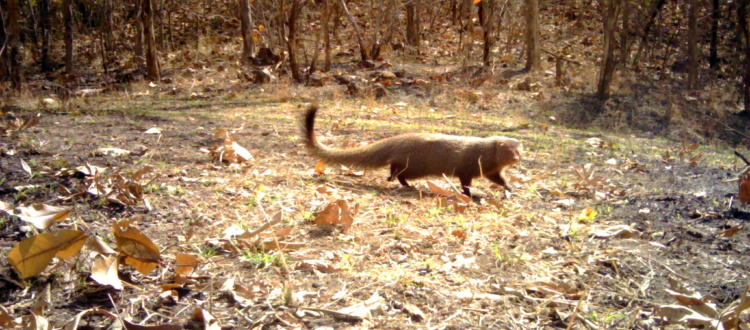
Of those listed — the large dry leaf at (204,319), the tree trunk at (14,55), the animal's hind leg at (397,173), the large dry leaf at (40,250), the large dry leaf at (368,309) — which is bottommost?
the animal's hind leg at (397,173)

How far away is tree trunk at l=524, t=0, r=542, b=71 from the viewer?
9.77m

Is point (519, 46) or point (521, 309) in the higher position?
point (519, 46)

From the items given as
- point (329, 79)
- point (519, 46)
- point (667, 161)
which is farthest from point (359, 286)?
point (519, 46)

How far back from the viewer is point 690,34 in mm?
8789

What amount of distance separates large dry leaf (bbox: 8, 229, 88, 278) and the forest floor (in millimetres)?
96

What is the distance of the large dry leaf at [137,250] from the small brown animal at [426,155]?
2250 millimetres

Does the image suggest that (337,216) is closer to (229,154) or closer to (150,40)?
(229,154)

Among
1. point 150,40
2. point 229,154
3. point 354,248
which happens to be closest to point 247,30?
point 150,40

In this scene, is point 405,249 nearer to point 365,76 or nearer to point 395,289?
point 395,289

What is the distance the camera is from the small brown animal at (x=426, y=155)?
4117 millimetres

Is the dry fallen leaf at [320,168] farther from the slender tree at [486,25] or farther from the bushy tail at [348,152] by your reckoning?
the slender tree at [486,25]

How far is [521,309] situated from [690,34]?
846cm

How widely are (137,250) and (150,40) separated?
25.0 feet

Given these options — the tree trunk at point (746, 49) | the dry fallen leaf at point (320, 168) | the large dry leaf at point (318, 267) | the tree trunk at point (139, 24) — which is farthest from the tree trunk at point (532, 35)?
the large dry leaf at point (318, 267)
